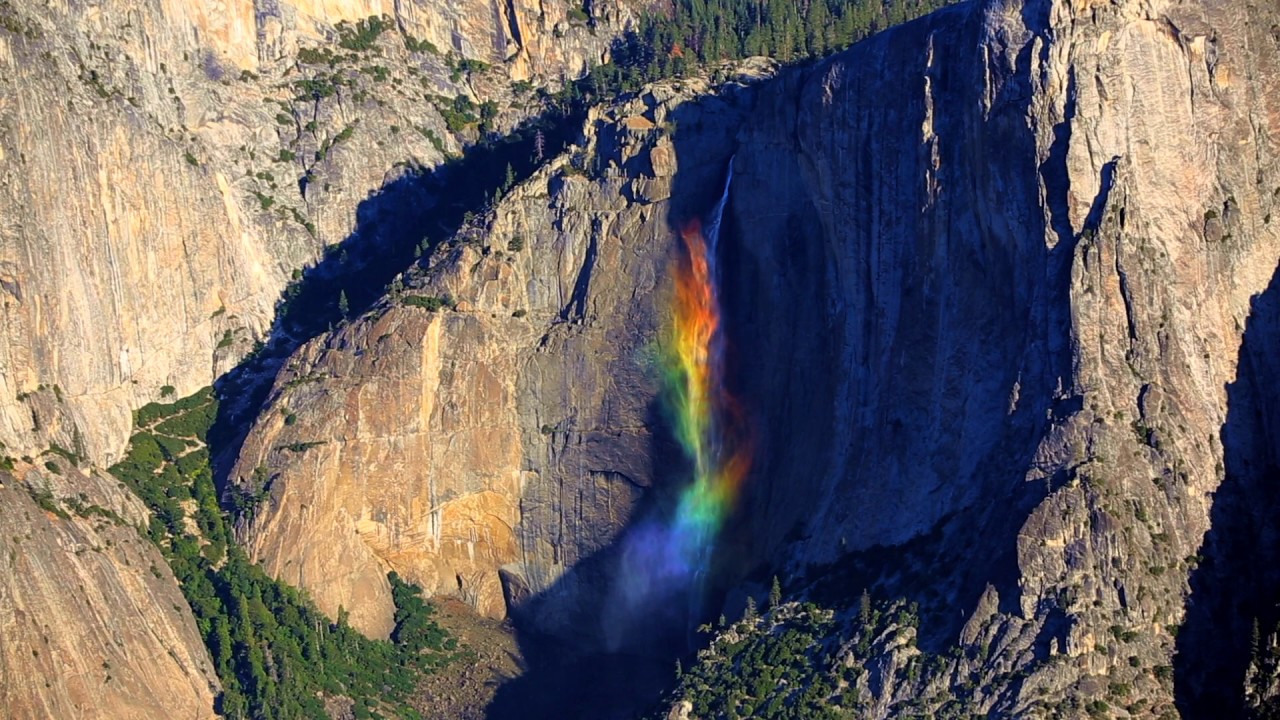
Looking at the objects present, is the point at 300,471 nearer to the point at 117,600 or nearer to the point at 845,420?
the point at 117,600

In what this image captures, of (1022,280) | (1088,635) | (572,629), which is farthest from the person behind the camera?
(572,629)

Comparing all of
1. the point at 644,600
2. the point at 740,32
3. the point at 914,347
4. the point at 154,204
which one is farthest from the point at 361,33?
the point at 914,347

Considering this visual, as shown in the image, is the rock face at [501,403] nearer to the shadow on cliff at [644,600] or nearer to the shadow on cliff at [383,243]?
the shadow on cliff at [644,600]

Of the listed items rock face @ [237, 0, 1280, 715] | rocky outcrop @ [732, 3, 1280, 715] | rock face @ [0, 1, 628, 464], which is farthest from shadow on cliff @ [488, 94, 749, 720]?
rock face @ [0, 1, 628, 464]

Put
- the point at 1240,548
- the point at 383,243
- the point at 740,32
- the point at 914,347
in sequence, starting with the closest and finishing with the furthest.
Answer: the point at 1240,548
the point at 914,347
the point at 383,243
the point at 740,32

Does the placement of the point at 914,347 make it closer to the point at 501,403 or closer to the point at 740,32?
the point at 501,403

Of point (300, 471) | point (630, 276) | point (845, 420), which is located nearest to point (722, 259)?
point (630, 276)

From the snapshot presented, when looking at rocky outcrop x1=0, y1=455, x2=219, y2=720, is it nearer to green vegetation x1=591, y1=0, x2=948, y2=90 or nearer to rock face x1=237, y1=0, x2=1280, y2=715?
rock face x1=237, y1=0, x2=1280, y2=715
